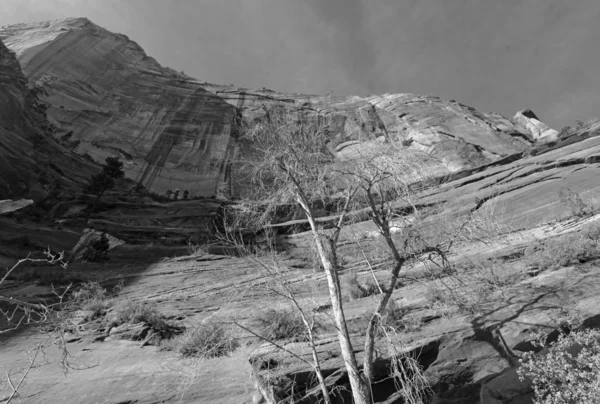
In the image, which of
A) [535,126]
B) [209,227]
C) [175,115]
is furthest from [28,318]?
[535,126]

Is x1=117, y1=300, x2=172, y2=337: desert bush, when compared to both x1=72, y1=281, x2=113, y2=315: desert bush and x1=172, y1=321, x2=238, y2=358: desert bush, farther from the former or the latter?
x1=172, y1=321, x2=238, y2=358: desert bush

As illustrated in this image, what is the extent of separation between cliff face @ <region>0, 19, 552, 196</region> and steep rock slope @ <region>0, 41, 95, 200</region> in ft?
7.29

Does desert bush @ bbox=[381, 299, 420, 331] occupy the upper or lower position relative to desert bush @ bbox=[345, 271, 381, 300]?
lower

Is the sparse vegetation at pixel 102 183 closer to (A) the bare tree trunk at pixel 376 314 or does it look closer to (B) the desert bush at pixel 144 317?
(B) the desert bush at pixel 144 317

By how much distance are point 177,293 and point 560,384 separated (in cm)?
1204

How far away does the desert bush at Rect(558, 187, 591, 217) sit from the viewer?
12.8 metres

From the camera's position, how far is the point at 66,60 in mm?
43812

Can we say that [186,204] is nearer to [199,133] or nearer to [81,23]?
[199,133]

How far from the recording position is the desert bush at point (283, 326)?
28.0 feet

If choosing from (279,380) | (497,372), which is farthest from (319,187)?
(497,372)

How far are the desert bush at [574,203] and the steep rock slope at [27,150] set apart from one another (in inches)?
1184

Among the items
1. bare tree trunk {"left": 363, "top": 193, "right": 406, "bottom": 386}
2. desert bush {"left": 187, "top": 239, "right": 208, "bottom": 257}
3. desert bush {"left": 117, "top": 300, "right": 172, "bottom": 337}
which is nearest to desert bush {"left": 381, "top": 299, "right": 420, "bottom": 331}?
bare tree trunk {"left": 363, "top": 193, "right": 406, "bottom": 386}

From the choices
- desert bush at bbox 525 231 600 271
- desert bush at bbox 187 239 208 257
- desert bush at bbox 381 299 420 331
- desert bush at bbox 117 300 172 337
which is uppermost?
desert bush at bbox 187 239 208 257

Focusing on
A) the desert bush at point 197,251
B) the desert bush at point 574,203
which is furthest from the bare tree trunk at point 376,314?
the desert bush at point 197,251
